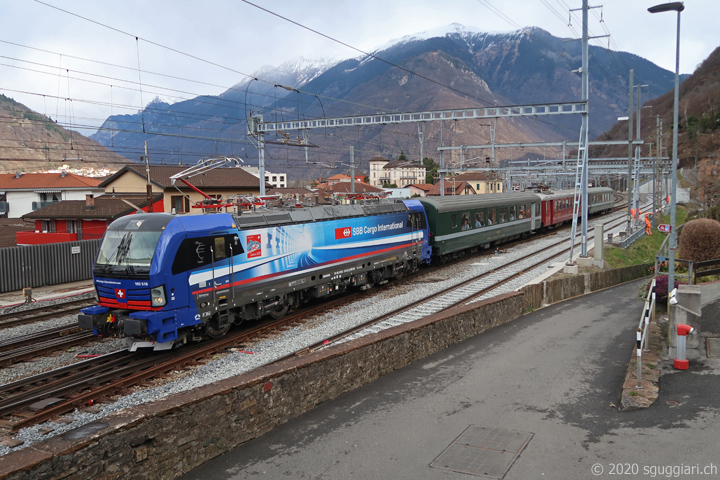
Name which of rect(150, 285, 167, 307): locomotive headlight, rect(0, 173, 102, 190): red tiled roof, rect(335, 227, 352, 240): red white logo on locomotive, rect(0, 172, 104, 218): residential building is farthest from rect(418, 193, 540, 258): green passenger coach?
rect(0, 173, 102, 190): red tiled roof

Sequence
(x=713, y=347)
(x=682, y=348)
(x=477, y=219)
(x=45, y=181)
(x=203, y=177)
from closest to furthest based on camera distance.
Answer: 1. (x=682, y=348)
2. (x=713, y=347)
3. (x=477, y=219)
4. (x=203, y=177)
5. (x=45, y=181)

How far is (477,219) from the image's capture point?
97.5 ft

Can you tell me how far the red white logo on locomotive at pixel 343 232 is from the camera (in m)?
18.6

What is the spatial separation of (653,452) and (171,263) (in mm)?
10036

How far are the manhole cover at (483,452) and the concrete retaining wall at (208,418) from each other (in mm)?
2566

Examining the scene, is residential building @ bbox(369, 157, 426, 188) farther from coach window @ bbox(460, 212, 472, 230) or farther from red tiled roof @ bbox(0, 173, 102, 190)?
coach window @ bbox(460, 212, 472, 230)

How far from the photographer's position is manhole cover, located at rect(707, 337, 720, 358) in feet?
36.4

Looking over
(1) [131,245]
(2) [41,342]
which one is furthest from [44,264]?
(1) [131,245]

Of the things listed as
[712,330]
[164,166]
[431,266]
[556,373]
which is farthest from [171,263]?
[164,166]

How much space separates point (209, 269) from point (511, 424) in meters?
8.25

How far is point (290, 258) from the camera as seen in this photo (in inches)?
643

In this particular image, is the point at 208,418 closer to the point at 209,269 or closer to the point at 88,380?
the point at 88,380

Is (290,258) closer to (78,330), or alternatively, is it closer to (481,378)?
(78,330)

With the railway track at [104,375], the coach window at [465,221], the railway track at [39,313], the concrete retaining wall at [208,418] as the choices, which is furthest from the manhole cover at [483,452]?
the coach window at [465,221]
